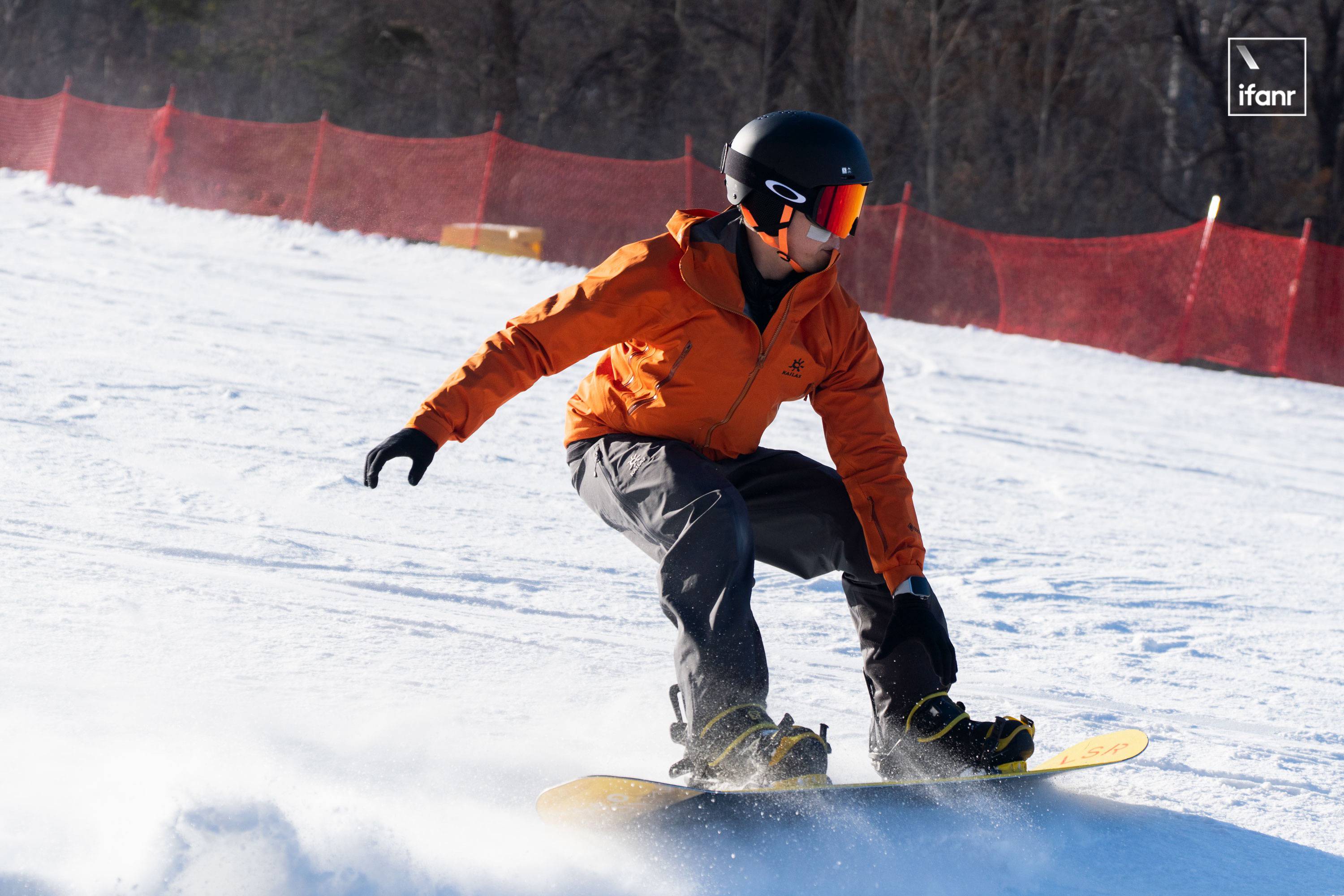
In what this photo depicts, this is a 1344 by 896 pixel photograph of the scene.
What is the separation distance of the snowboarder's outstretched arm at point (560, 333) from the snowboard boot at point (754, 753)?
76 cm

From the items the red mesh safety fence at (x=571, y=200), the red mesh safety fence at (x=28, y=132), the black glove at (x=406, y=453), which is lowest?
the black glove at (x=406, y=453)

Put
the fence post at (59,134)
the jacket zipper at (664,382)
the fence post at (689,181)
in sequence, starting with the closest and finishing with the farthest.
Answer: the jacket zipper at (664,382)
the fence post at (689,181)
the fence post at (59,134)

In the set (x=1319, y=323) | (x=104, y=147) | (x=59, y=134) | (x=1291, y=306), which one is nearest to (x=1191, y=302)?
(x=1291, y=306)

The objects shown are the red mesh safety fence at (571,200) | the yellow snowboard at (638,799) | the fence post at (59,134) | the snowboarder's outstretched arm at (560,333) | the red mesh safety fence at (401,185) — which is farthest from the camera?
the fence post at (59,134)

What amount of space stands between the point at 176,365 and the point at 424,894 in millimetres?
5347

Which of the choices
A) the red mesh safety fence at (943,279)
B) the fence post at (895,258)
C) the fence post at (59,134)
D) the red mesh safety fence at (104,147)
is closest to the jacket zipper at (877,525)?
the fence post at (895,258)

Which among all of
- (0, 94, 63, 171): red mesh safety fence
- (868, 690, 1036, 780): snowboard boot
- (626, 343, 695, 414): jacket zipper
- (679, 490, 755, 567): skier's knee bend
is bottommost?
(868, 690, 1036, 780): snowboard boot

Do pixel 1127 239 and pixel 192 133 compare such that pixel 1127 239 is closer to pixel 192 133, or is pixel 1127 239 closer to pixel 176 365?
pixel 176 365

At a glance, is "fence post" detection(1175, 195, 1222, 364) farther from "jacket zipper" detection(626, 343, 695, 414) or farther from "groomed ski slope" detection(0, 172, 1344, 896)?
"jacket zipper" detection(626, 343, 695, 414)

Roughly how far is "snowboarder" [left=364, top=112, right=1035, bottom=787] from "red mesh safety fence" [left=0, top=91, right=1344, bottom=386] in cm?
1130

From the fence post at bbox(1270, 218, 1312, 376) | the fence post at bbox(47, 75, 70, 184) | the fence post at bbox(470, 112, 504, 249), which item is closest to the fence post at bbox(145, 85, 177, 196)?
the fence post at bbox(47, 75, 70, 184)

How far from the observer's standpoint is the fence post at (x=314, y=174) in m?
15.5

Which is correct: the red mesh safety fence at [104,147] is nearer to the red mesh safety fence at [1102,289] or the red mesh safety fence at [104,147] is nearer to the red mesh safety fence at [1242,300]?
the red mesh safety fence at [1102,289]

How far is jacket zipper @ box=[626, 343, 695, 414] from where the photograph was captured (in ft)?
8.43
